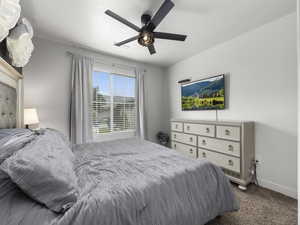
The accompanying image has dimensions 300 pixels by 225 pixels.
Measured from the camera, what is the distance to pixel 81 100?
109 inches

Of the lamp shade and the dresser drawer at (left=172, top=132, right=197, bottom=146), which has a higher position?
the lamp shade

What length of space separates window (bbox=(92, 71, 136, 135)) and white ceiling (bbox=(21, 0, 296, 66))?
31.5 inches

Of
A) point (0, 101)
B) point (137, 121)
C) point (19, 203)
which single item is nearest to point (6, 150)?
point (19, 203)

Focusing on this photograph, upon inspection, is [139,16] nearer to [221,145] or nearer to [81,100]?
[81,100]

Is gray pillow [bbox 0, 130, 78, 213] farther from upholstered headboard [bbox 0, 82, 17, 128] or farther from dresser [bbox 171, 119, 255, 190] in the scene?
dresser [bbox 171, 119, 255, 190]

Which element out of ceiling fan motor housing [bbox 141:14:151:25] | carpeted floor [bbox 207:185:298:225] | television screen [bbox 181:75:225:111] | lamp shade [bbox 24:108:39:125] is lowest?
carpeted floor [bbox 207:185:298:225]

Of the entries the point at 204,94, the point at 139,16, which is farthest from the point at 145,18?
the point at 204,94

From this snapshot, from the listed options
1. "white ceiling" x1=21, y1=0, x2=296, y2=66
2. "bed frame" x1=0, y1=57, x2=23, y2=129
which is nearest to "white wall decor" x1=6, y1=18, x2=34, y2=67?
"bed frame" x1=0, y1=57, x2=23, y2=129

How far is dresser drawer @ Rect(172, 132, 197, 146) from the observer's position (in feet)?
9.07

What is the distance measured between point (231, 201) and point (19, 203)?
5.44 ft

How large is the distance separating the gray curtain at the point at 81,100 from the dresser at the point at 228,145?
206cm

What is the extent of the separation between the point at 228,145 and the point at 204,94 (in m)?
1.15

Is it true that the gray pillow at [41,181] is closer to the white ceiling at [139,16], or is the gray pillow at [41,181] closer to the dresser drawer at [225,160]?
the white ceiling at [139,16]

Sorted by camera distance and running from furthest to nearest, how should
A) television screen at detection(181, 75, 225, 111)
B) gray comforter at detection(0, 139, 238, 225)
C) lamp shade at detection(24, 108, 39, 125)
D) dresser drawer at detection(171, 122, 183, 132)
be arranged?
dresser drawer at detection(171, 122, 183, 132), television screen at detection(181, 75, 225, 111), lamp shade at detection(24, 108, 39, 125), gray comforter at detection(0, 139, 238, 225)
